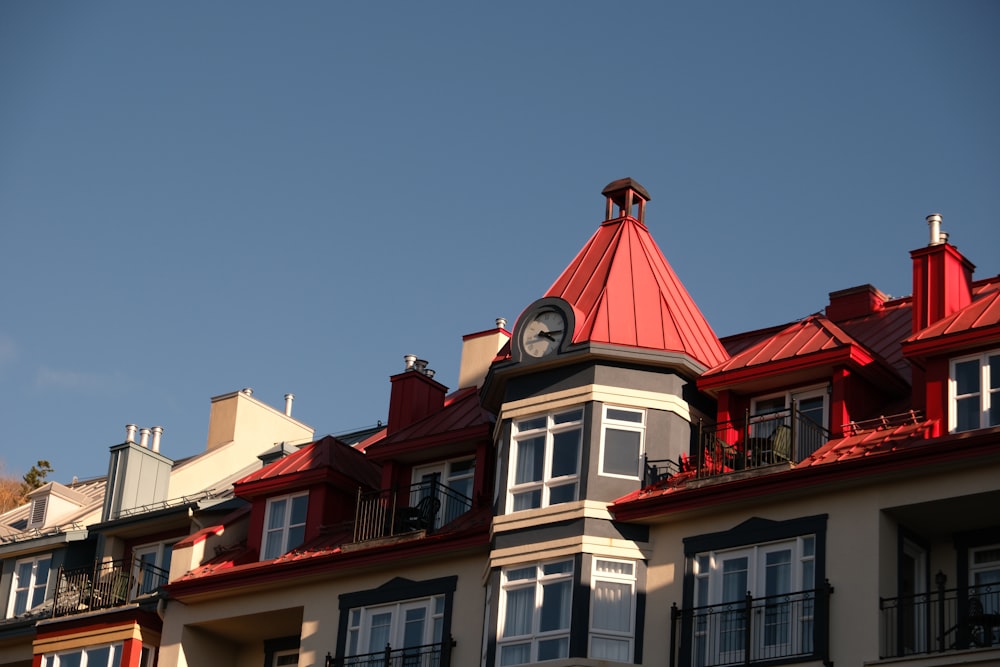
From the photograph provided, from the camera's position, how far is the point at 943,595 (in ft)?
111

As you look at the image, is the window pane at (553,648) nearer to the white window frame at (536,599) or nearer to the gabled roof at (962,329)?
the white window frame at (536,599)

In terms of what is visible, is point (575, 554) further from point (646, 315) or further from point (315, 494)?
point (315, 494)

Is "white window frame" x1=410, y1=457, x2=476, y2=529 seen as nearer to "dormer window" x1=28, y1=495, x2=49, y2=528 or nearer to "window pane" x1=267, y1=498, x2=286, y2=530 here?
"window pane" x1=267, y1=498, x2=286, y2=530

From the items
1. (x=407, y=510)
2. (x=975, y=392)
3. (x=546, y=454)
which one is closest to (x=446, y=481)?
(x=407, y=510)

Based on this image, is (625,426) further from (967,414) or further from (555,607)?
(967,414)

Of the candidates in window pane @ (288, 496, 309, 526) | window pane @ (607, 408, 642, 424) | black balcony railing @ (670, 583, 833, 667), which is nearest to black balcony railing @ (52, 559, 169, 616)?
window pane @ (288, 496, 309, 526)

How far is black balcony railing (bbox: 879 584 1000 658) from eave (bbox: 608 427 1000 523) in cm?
233

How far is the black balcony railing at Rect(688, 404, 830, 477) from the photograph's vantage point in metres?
36.5

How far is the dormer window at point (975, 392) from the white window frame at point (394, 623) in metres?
11.7

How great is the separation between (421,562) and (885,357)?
35.6ft

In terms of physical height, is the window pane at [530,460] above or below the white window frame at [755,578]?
above

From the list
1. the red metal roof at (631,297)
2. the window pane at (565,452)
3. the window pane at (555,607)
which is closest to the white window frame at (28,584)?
the red metal roof at (631,297)

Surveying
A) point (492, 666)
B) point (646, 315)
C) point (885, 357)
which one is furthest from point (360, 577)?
point (885, 357)

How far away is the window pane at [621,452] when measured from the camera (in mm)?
37938
